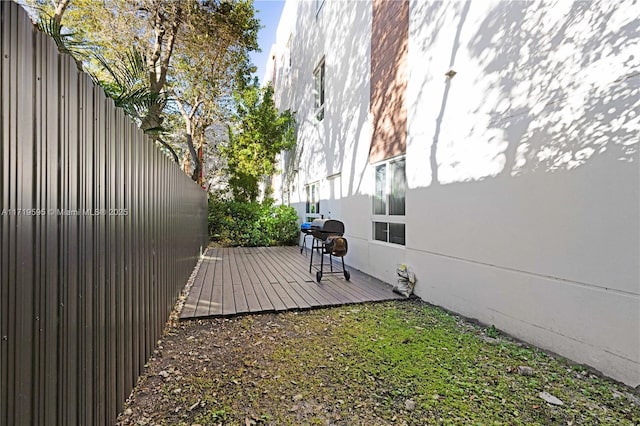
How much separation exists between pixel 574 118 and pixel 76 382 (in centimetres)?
369

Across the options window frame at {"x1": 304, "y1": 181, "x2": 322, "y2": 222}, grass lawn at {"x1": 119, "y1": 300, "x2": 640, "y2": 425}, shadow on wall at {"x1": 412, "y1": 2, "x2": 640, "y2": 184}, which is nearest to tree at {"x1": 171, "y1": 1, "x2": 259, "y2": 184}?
window frame at {"x1": 304, "y1": 181, "x2": 322, "y2": 222}

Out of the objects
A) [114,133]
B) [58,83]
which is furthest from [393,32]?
[58,83]

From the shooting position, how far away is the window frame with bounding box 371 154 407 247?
4840 mm

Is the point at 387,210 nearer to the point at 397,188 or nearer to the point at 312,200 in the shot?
the point at 397,188

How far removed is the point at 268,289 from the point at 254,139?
718 centimetres

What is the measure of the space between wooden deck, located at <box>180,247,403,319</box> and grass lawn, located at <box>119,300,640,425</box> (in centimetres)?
59

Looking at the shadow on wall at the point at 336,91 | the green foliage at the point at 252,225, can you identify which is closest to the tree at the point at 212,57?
the shadow on wall at the point at 336,91

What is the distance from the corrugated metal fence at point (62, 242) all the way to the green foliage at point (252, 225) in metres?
7.83

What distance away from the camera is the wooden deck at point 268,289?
12.5 feet

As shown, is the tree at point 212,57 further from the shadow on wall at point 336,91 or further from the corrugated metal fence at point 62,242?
the corrugated metal fence at point 62,242

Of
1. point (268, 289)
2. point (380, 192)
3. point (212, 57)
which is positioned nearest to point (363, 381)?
point (268, 289)

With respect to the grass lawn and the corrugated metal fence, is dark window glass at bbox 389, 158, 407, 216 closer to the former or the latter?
the grass lawn

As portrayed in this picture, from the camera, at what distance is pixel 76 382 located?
1311 mm

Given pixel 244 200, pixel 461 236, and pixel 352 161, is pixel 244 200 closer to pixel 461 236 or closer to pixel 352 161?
pixel 352 161
